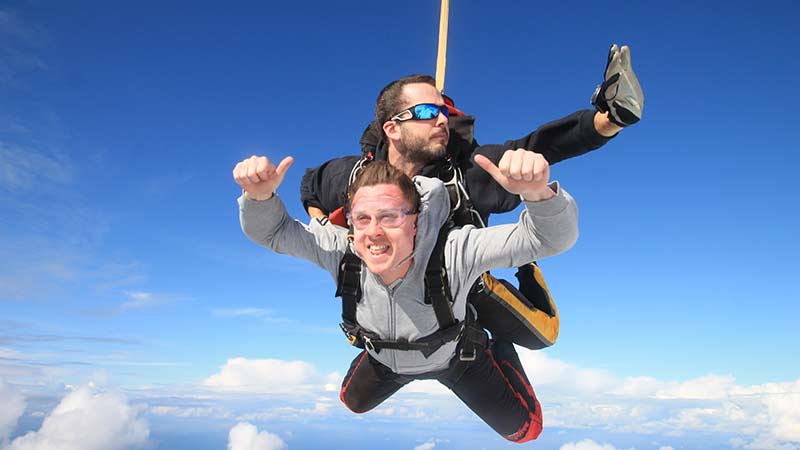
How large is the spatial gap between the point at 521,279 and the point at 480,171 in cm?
144

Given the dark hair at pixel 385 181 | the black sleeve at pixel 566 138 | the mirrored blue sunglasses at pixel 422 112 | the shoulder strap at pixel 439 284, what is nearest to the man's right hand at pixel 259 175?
the dark hair at pixel 385 181

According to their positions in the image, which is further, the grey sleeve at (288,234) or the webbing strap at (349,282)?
the webbing strap at (349,282)

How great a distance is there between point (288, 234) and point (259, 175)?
0.52 meters

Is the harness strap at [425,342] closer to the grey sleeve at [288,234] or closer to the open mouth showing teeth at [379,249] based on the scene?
Answer: the grey sleeve at [288,234]

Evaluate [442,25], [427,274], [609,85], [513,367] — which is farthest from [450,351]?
[442,25]

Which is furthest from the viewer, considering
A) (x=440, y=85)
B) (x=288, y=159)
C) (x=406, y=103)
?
(x=440, y=85)

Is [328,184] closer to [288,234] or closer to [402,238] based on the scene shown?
[288,234]

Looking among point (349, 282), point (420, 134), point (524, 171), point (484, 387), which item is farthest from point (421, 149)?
point (484, 387)

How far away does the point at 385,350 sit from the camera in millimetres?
3891

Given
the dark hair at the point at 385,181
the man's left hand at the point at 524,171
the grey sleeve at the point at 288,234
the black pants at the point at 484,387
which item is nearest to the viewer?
the man's left hand at the point at 524,171

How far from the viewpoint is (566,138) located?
3.97 m

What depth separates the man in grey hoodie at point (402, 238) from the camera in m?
2.84

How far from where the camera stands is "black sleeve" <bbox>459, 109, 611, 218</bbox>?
3.93m

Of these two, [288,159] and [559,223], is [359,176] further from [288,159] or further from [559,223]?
[559,223]
